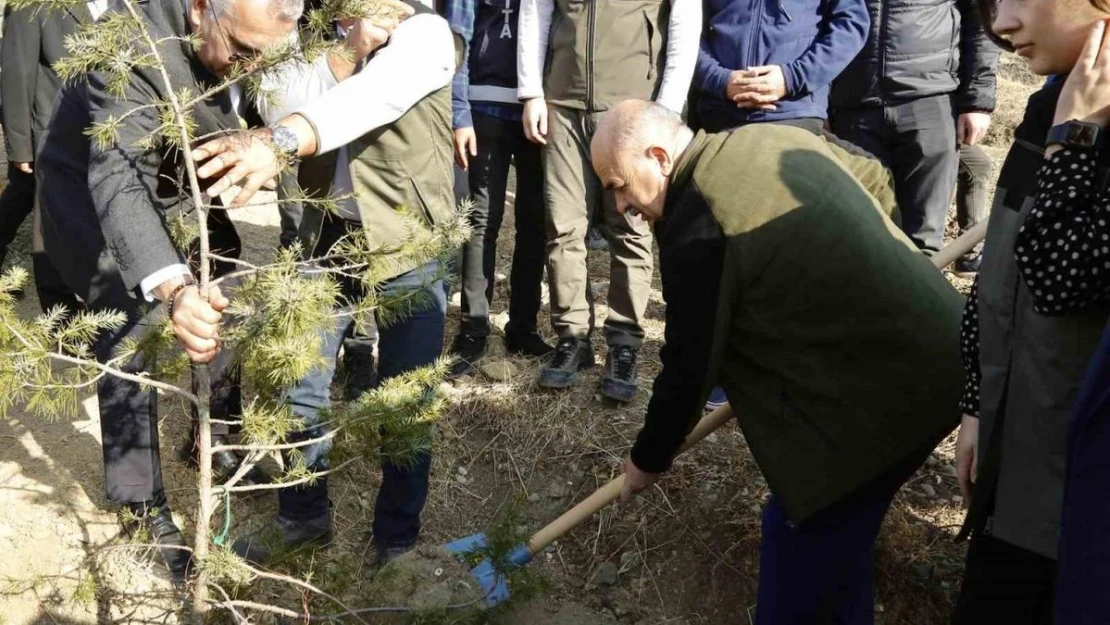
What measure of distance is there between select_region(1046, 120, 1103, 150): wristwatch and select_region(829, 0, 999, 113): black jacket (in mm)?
1946

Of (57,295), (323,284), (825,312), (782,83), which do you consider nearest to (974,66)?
(782,83)

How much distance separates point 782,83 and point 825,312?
60.4 inches

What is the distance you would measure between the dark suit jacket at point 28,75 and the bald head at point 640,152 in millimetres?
2695

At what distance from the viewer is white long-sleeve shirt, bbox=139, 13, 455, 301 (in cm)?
222

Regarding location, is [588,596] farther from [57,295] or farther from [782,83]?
[57,295]

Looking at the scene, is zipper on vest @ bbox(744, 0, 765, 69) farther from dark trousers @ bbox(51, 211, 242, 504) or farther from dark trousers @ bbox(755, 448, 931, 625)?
dark trousers @ bbox(51, 211, 242, 504)

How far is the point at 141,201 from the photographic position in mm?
2020

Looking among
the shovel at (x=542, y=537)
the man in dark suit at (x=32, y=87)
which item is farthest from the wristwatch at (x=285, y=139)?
the man in dark suit at (x=32, y=87)

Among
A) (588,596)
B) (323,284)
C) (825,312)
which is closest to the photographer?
(323,284)

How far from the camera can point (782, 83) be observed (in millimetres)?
3307

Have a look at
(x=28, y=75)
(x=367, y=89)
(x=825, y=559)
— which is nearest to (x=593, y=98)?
(x=367, y=89)

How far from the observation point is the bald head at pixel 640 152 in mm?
2100

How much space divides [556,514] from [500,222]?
120cm

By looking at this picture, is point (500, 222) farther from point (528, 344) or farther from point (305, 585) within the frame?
point (305, 585)
